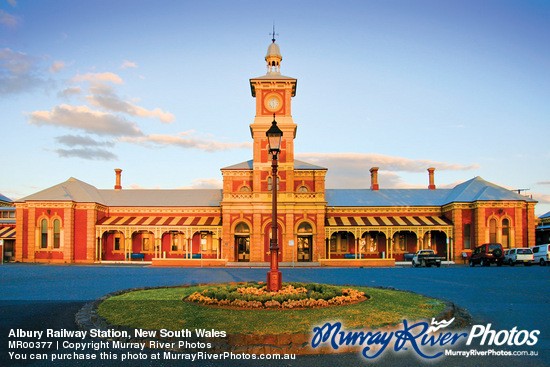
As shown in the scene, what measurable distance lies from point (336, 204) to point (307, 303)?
116ft

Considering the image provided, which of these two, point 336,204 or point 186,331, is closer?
point 186,331

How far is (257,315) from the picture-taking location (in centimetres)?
1002

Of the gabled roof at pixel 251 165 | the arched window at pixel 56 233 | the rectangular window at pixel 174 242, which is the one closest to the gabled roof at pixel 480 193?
the gabled roof at pixel 251 165

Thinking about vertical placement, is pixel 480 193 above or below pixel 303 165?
below

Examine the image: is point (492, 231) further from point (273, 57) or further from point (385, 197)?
point (273, 57)

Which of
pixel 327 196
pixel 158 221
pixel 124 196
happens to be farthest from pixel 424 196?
pixel 124 196

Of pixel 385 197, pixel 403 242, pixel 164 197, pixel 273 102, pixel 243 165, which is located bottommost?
pixel 403 242

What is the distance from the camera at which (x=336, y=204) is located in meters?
45.9

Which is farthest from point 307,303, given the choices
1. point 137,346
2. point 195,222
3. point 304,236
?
point 195,222

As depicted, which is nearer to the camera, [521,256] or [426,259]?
[521,256]

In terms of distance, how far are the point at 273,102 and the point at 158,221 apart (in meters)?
17.0

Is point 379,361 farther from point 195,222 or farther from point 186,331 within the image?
point 195,222

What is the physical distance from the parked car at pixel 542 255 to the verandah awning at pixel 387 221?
794cm

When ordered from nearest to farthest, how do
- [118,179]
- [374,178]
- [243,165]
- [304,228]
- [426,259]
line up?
[426,259] < [304,228] < [243,165] < [374,178] < [118,179]
